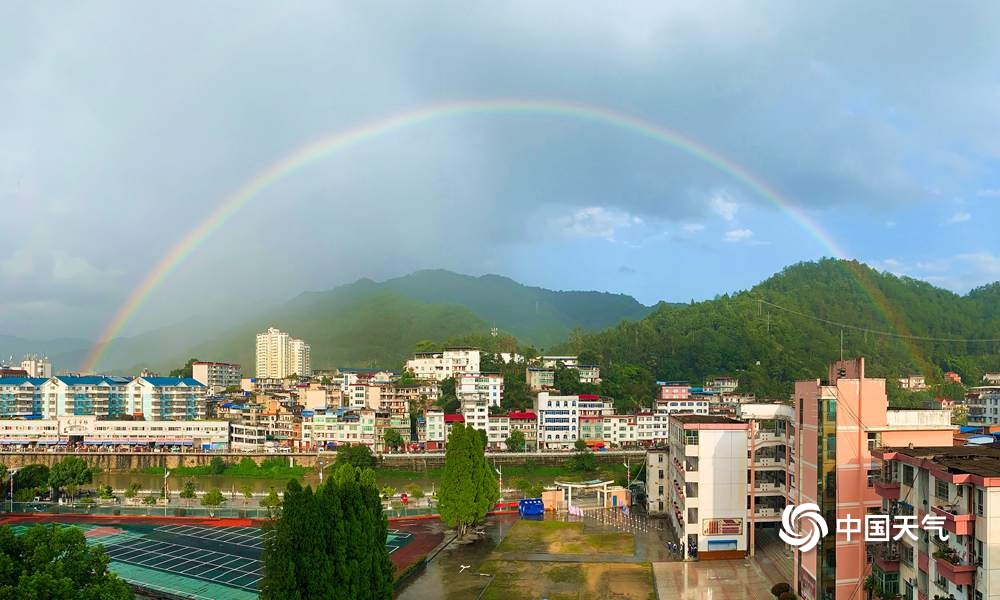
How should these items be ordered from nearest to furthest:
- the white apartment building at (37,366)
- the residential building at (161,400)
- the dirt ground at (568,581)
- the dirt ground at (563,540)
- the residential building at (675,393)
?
the dirt ground at (568,581) < the dirt ground at (563,540) < the residential building at (675,393) < the residential building at (161,400) < the white apartment building at (37,366)

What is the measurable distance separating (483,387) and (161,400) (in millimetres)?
27559

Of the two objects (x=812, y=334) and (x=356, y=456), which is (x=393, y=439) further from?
(x=812, y=334)

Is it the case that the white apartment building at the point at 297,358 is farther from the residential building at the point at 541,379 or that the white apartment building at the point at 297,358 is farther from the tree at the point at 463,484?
the tree at the point at 463,484

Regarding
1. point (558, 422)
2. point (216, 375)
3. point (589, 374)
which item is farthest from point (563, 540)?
point (216, 375)

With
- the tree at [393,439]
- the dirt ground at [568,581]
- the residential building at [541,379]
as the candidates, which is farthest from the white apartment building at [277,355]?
the dirt ground at [568,581]

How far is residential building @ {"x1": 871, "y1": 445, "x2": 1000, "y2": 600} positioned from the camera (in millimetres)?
9406

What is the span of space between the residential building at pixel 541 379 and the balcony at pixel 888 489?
48.1 m

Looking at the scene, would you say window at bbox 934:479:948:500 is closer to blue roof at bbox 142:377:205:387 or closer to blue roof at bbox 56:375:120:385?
blue roof at bbox 142:377:205:387

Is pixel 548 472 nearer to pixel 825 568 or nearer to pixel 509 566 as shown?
pixel 509 566

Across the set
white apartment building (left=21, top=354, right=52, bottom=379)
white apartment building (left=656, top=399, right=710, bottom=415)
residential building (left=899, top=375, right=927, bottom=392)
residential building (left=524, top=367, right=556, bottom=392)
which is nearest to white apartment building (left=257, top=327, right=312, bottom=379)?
white apartment building (left=21, top=354, right=52, bottom=379)

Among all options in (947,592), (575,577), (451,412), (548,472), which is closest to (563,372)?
(451,412)

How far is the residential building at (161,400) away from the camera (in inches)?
2368

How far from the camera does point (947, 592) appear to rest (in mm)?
10336

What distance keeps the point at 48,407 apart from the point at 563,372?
141ft
